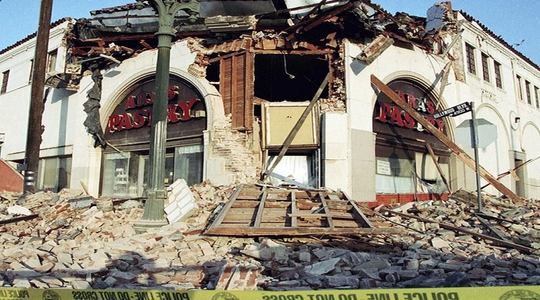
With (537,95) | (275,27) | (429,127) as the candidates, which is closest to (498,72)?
(537,95)

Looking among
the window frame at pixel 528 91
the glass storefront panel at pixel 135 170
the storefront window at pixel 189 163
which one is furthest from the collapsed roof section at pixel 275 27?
the window frame at pixel 528 91

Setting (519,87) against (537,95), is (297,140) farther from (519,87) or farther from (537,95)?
(537,95)

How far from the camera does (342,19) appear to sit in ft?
36.5

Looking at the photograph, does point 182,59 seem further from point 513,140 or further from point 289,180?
point 513,140

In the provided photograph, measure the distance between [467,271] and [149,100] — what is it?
12174mm

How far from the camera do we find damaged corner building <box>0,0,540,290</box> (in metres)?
5.98

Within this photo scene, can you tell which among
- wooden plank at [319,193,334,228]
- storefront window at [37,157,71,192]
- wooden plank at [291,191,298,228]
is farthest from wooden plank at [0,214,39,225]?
storefront window at [37,157,71,192]

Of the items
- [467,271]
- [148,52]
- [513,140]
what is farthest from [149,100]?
[513,140]

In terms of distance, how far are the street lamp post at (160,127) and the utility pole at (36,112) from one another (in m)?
6.88

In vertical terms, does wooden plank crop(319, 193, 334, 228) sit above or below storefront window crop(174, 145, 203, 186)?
below

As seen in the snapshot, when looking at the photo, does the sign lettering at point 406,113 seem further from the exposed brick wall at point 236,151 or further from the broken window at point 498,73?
the broken window at point 498,73

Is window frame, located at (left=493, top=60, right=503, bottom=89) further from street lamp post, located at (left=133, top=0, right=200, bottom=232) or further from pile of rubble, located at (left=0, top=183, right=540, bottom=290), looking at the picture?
street lamp post, located at (left=133, top=0, right=200, bottom=232)

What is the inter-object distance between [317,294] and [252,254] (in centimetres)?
268

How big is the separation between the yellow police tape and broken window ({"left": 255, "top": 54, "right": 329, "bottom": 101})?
10.0 metres
